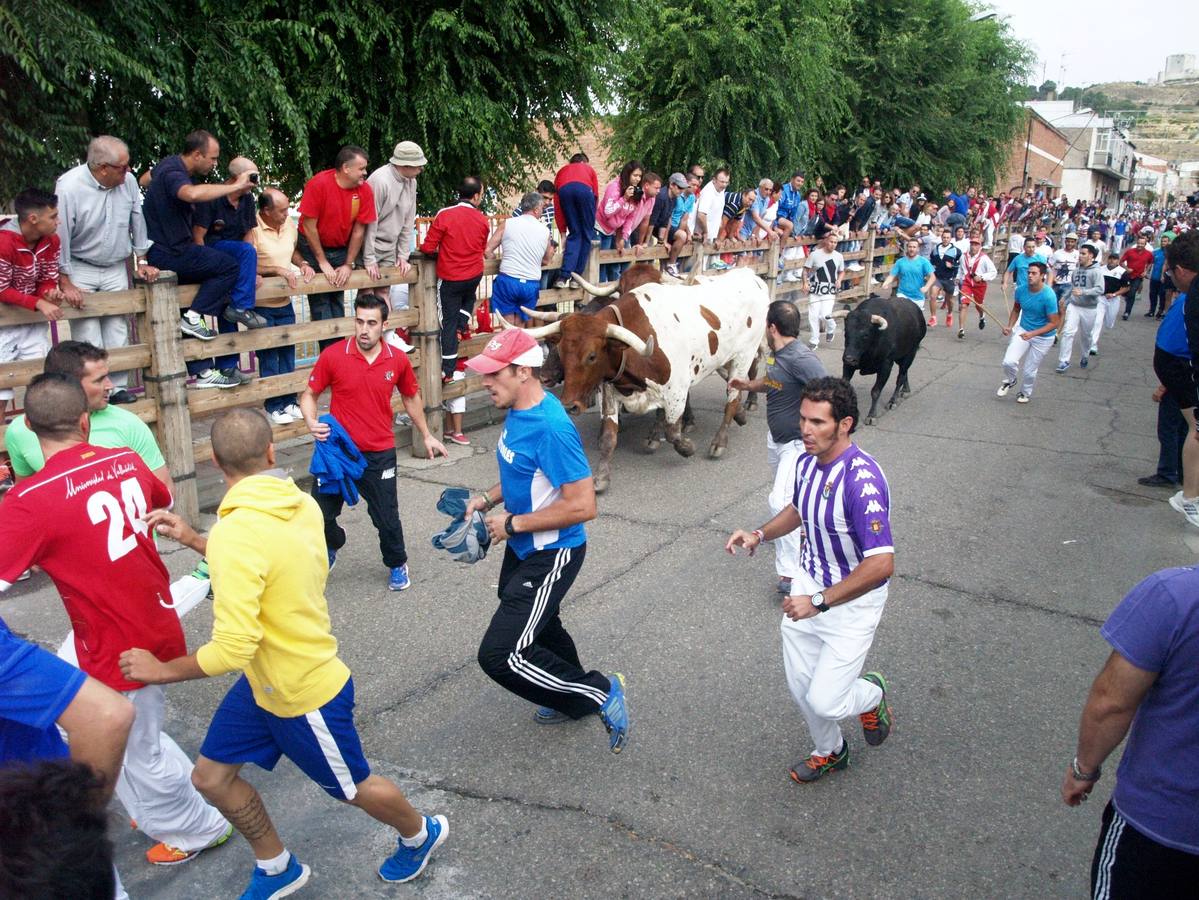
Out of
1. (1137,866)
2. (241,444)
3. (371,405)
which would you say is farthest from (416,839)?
(371,405)

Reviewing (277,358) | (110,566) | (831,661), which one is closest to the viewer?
(110,566)

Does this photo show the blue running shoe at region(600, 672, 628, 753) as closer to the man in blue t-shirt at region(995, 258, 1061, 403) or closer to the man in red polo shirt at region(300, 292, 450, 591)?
the man in red polo shirt at region(300, 292, 450, 591)

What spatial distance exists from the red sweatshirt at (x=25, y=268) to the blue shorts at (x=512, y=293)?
4.31 metres

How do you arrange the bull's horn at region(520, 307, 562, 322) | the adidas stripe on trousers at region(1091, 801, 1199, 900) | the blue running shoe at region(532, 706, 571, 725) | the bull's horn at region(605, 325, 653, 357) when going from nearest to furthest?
the adidas stripe on trousers at region(1091, 801, 1199, 900)
the blue running shoe at region(532, 706, 571, 725)
the bull's horn at region(605, 325, 653, 357)
the bull's horn at region(520, 307, 562, 322)

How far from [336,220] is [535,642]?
5123 mm

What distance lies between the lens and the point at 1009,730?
468 cm

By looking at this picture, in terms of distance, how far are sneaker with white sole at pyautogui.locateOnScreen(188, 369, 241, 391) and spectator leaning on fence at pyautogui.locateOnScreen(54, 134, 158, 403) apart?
0.50 meters

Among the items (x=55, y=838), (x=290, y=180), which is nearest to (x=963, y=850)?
(x=55, y=838)

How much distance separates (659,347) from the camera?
8750mm

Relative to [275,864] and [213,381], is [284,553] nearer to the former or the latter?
[275,864]

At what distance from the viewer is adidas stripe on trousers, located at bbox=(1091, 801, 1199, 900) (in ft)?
8.23

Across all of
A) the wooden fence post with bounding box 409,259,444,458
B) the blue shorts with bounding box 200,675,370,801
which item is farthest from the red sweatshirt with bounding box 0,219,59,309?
the blue shorts with bounding box 200,675,370,801

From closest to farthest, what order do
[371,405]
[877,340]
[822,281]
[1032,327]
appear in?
1. [371,405]
2. [877,340]
3. [1032,327]
4. [822,281]

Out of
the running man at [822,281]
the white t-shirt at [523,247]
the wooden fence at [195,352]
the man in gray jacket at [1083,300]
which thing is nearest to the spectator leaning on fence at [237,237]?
the wooden fence at [195,352]
